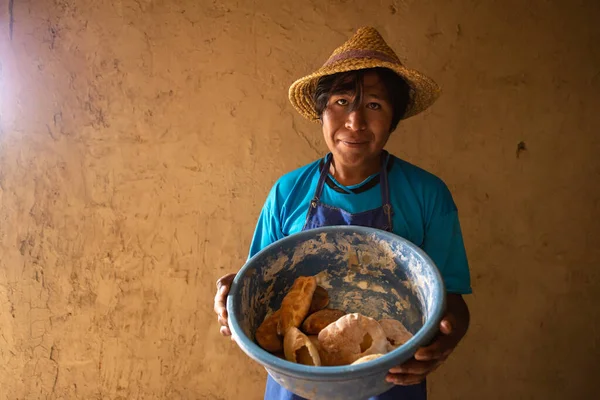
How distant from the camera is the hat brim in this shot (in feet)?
3.00

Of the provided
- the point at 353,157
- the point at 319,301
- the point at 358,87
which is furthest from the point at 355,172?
the point at 319,301

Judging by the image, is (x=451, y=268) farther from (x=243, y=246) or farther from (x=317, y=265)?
(x=243, y=246)

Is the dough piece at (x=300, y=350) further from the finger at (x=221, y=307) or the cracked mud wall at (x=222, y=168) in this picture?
the cracked mud wall at (x=222, y=168)

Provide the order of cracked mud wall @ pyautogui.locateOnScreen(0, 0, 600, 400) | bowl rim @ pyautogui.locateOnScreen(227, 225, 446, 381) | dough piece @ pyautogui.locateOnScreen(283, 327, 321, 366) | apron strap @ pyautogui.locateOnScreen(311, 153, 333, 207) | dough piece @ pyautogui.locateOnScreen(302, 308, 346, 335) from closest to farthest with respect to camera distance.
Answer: bowl rim @ pyautogui.locateOnScreen(227, 225, 446, 381) < dough piece @ pyautogui.locateOnScreen(283, 327, 321, 366) < dough piece @ pyautogui.locateOnScreen(302, 308, 346, 335) < apron strap @ pyautogui.locateOnScreen(311, 153, 333, 207) < cracked mud wall @ pyautogui.locateOnScreen(0, 0, 600, 400)

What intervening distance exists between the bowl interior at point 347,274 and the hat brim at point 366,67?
14.1 inches

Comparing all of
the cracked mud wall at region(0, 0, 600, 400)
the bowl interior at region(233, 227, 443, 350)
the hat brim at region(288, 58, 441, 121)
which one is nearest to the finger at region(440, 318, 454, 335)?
the bowl interior at region(233, 227, 443, 350)

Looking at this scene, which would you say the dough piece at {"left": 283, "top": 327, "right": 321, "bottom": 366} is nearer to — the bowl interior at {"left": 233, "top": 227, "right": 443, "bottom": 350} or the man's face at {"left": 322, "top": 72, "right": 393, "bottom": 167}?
the bowl interior at {"left": 233, "top": 227, "right": 443, "bottom": 350}

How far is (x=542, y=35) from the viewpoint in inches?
52.9

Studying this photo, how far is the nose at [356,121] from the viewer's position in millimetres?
928

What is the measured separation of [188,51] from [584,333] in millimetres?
1665

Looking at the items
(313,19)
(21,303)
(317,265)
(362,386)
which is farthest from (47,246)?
(362,386)

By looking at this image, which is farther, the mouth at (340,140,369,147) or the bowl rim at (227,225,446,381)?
the mouth at (340,140,369,147)

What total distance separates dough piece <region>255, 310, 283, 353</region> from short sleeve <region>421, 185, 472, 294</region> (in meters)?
0.39

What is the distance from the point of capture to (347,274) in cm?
93
